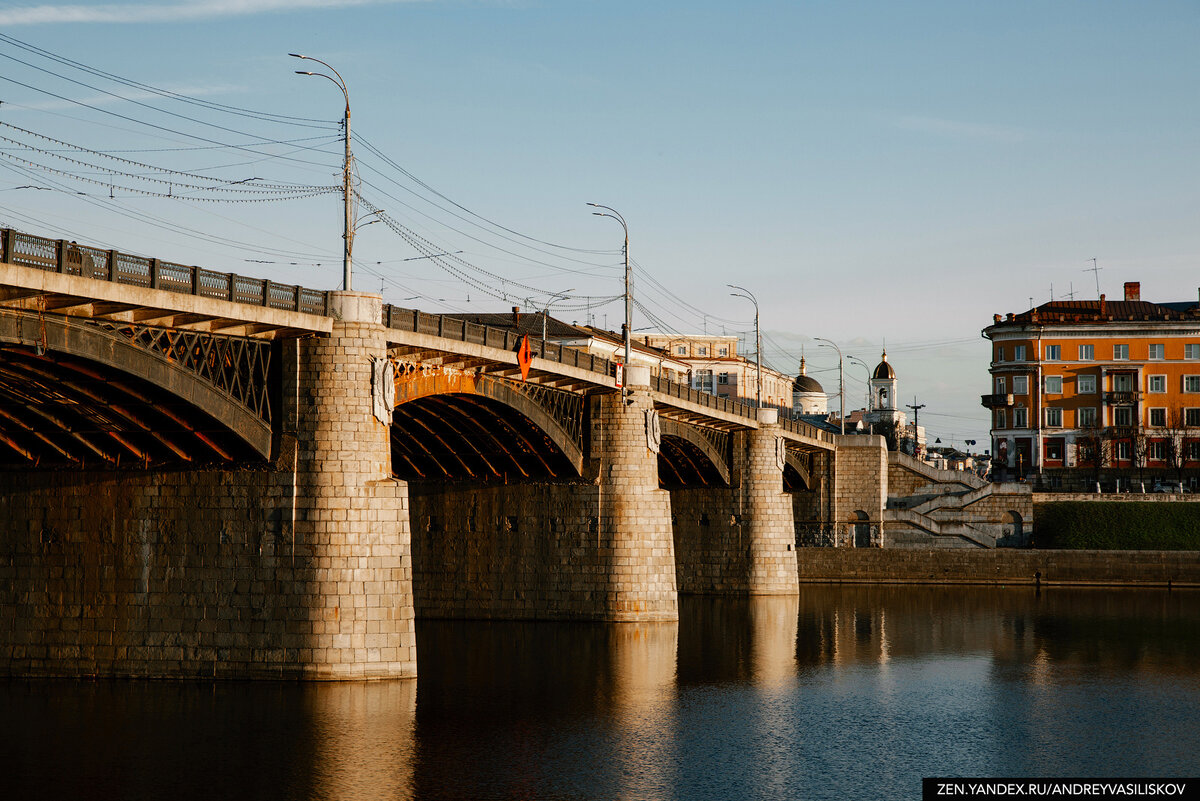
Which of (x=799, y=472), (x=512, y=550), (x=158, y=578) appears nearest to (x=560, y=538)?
(x=512, y=550)

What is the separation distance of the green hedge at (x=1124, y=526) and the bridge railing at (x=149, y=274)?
59788mm

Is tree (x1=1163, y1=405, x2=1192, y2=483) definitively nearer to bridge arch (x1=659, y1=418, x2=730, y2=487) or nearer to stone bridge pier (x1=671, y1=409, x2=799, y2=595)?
stone bridge pier (x1=671, y1=409, x2=799, y2=595)

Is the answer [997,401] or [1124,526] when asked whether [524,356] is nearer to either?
[1124,526]

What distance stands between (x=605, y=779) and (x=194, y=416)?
14.8 meters

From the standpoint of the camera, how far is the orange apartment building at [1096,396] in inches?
4021

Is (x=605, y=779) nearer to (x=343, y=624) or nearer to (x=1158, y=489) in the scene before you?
(x=343, y=624)

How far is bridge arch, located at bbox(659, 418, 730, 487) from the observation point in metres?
68.8

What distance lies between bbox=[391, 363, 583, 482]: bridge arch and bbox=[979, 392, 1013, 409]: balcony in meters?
56.4

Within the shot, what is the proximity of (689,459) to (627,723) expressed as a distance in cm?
3867

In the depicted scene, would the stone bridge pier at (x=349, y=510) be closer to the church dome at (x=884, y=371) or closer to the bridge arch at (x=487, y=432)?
the bridge arch at (x=487, y=432)

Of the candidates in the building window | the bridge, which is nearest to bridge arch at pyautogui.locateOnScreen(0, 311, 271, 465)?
the bridge

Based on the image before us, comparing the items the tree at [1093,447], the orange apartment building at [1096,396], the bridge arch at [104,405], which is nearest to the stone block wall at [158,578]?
the bridge arch at [104,405]

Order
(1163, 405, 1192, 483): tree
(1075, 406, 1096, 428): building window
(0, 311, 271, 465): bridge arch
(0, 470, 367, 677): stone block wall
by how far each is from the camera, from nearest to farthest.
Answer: (0, 311, 271, 465): bridge arch, (0, 470, 367, 677): stone block wall, (1163, 405, 1192, 483): tree, (1075, 406, 1096, 428): building window

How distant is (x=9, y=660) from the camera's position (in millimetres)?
39562
